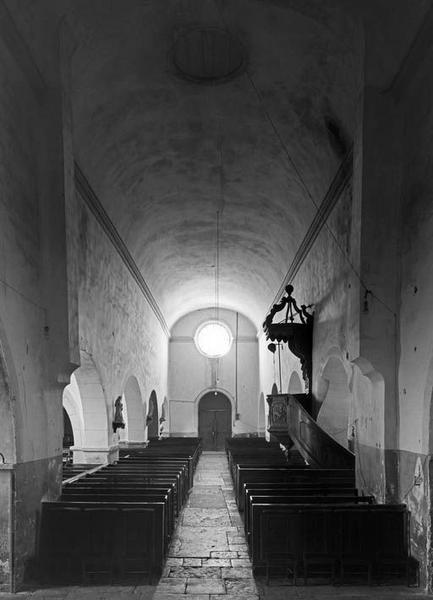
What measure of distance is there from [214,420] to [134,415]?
1120 centimetres

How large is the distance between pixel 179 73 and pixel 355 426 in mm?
6105

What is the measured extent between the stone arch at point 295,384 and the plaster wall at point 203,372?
10.7 m

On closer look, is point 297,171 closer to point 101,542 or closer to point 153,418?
point 101,542

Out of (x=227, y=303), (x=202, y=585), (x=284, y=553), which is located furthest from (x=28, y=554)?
(x=227, y=303)

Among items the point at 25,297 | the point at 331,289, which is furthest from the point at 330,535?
the point at 331,289

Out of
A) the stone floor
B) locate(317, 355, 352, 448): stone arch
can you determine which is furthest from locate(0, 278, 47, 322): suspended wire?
locate(317, 355, 352, 448): stone arch

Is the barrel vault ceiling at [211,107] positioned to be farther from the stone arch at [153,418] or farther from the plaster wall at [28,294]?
the stone arch at [153,418]

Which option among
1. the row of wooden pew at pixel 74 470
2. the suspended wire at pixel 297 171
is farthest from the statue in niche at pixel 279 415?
the suspended wire at pixel 297 171

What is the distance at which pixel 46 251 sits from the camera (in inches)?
310

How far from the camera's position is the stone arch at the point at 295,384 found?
55.0ft

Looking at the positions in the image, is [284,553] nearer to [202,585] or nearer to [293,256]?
[202,585]

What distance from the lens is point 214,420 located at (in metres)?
29.2

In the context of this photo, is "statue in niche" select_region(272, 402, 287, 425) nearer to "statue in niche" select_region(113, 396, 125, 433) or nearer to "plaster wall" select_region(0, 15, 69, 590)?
"statue in niche" select_region(113, 396, 125, 433)

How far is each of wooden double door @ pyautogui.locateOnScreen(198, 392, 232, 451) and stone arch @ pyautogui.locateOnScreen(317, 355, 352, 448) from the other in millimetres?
15637
